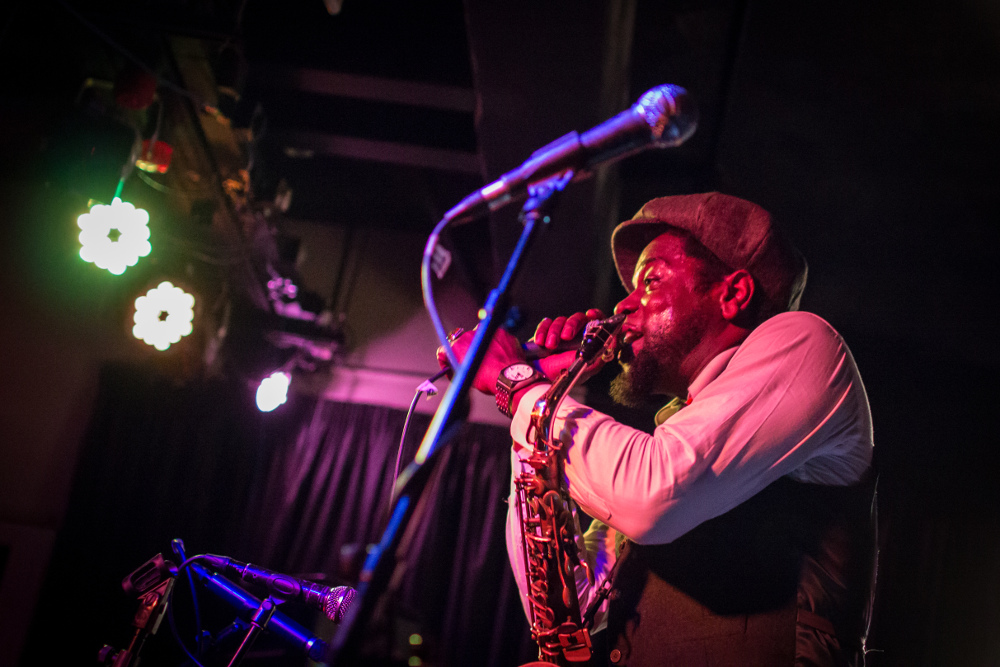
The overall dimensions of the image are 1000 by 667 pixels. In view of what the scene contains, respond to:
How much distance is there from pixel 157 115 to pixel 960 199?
5807 millimetres

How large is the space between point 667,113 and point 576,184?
2464mm

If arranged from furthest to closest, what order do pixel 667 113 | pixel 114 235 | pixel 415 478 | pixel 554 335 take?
pixel 114 235, pixel 554 335, pixel 667 113, pixel 415 478

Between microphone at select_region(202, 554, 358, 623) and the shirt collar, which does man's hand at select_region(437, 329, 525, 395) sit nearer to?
the shirt collar

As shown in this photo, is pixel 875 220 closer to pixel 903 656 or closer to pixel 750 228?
pixel 750 228

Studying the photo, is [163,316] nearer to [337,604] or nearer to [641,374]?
[337,604]

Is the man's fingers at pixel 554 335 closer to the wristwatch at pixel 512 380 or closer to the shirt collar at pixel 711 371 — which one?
the wristwatch at pixel 512 380

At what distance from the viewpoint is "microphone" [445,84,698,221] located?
63.1 inches

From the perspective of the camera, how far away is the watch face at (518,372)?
192cm

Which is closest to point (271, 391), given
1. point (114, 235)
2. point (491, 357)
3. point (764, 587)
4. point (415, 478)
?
point (114, 235)

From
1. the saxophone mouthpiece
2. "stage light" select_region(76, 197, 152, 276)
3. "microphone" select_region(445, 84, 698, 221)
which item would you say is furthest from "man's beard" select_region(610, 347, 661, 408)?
"stage light" select_region(76, 197, 152, 276)

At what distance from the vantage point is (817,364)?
5.68 feet

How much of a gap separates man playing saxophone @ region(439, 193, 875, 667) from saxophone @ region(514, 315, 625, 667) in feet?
0.26

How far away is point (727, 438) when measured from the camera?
1595 mm

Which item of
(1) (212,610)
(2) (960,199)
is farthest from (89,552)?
(2) (960,199)
